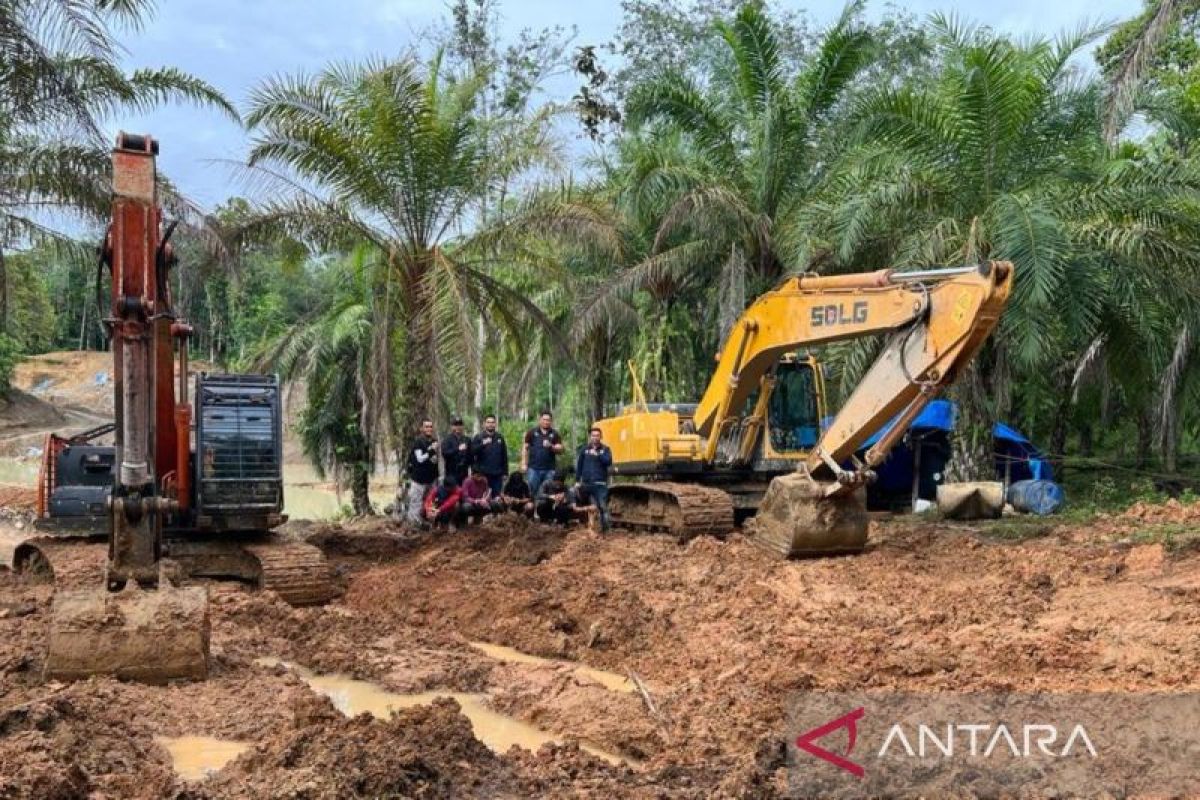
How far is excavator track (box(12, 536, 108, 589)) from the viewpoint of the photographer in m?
8.91

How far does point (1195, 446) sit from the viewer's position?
33.5 m

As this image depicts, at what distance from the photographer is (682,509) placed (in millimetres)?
13008

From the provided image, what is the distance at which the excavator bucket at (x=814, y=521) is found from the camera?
438 inches

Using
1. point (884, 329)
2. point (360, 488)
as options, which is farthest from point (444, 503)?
point (360, 488)

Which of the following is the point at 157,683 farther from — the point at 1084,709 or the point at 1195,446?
the point at 1195,446

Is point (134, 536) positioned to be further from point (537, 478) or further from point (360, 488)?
point (360, 488)

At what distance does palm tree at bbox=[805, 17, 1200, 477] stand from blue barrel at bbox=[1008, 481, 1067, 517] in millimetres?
569

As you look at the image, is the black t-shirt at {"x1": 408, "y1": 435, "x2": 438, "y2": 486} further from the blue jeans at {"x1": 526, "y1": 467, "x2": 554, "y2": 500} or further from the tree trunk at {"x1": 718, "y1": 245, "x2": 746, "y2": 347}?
the tree trunk at {"x1": 718, "y1": 245, "x2": 746, "y2": 347}

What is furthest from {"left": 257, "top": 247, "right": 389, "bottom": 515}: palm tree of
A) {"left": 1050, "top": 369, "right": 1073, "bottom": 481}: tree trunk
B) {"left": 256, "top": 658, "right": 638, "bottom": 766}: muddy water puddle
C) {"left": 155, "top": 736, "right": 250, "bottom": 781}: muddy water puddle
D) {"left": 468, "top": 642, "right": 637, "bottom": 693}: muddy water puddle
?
{"left": 1050, "top": 369, "right": 1073, "bottom": 481}: tree trunk

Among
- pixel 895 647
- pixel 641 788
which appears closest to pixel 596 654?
pixel 895 647

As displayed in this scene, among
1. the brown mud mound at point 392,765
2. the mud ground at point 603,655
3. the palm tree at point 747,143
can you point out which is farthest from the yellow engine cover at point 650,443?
the brown mud mound at point 392,765

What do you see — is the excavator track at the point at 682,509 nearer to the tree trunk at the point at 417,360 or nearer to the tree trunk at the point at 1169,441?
the tree trunk at the point at 417,360

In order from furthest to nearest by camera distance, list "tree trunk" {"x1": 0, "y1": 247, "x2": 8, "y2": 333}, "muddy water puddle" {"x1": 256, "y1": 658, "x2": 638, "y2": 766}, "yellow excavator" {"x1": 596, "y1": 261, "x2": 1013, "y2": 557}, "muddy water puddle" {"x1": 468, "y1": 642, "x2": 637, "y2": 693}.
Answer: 1. "tree trunk" {"x1": 0, "y1": 247, "x2": 8, "y2": 333}
2. "yellow excavator" {"x1": 596, "y1": 261, "x2": 1013, "y2": 557}
3. "muddy water puddle" {"x1": 468, "y1": 642, "x2": 637, "y2": 693}
4. "muddy water puddle" {"x1": 256, "y1": 658, "x2": 638, "y2": 766}

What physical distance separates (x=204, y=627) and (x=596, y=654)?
2760 millimetres
